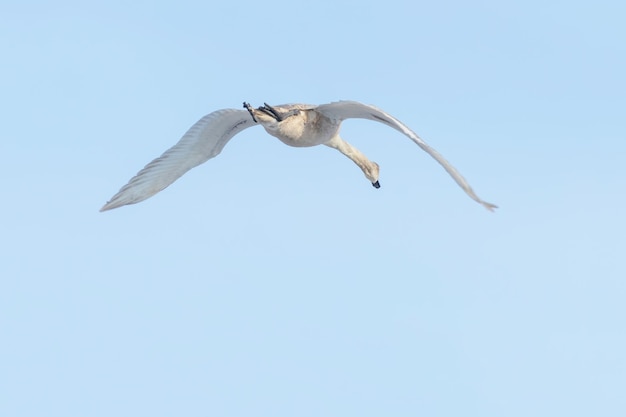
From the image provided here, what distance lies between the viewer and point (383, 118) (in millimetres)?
24422

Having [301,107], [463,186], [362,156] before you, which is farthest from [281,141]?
[463,186]

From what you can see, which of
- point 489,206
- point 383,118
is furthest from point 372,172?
point 489,206

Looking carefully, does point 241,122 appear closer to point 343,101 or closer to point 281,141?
point 281,141

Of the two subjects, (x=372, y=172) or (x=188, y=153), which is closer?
(x=188, y=153)

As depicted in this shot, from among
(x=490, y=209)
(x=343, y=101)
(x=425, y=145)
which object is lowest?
(x=490, y=209)

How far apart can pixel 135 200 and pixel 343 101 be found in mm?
5840

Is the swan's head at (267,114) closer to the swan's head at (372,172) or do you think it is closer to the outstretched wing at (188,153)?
the outstretched wing at (188,153)

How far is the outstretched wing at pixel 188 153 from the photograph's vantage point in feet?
94.5

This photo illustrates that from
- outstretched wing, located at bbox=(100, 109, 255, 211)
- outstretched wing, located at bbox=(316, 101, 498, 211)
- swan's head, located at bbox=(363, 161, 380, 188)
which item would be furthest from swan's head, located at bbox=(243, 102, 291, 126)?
swan's head, located at bbox=(363, 161, 380, 188)

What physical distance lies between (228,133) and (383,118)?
→ 6.27 meters

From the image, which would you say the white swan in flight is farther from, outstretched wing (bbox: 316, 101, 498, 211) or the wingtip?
the wingtip

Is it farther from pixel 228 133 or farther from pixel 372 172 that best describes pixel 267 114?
pixel 372 172

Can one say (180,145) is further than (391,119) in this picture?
Yes

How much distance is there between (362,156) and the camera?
3244cm
